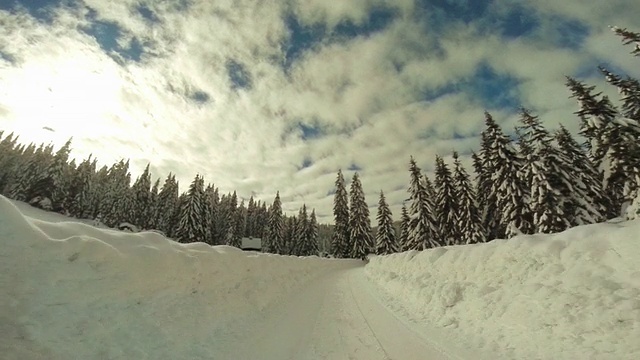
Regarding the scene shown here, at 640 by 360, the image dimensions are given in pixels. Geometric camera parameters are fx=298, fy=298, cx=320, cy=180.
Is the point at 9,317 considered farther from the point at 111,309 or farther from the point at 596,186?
the point at 596,186

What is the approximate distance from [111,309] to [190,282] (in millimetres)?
3099

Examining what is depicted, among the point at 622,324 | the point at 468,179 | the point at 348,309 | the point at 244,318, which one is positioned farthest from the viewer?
the point at 468,179

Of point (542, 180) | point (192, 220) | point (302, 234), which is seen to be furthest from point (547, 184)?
point (302, 234)

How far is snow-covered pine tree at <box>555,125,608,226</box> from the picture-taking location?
24.7 metres

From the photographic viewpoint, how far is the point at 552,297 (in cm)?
627

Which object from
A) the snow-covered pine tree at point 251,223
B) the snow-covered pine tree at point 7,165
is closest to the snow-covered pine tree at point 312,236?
the snow-covered pine tree at point 251,223

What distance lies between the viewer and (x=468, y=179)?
39.3 meters

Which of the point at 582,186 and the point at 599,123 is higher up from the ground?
the point at 599,123

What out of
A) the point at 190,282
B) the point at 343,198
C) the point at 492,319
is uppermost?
the point at 343,198

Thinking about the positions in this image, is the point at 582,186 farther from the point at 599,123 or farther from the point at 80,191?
the point at 80,191

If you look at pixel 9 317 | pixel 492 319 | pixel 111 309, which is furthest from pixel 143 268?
pixel 492 319

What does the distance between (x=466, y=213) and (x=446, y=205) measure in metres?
4.03

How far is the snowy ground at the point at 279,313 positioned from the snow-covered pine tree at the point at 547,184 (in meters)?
20.3

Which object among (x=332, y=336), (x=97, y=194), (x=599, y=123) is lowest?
(x=332, y=336)
